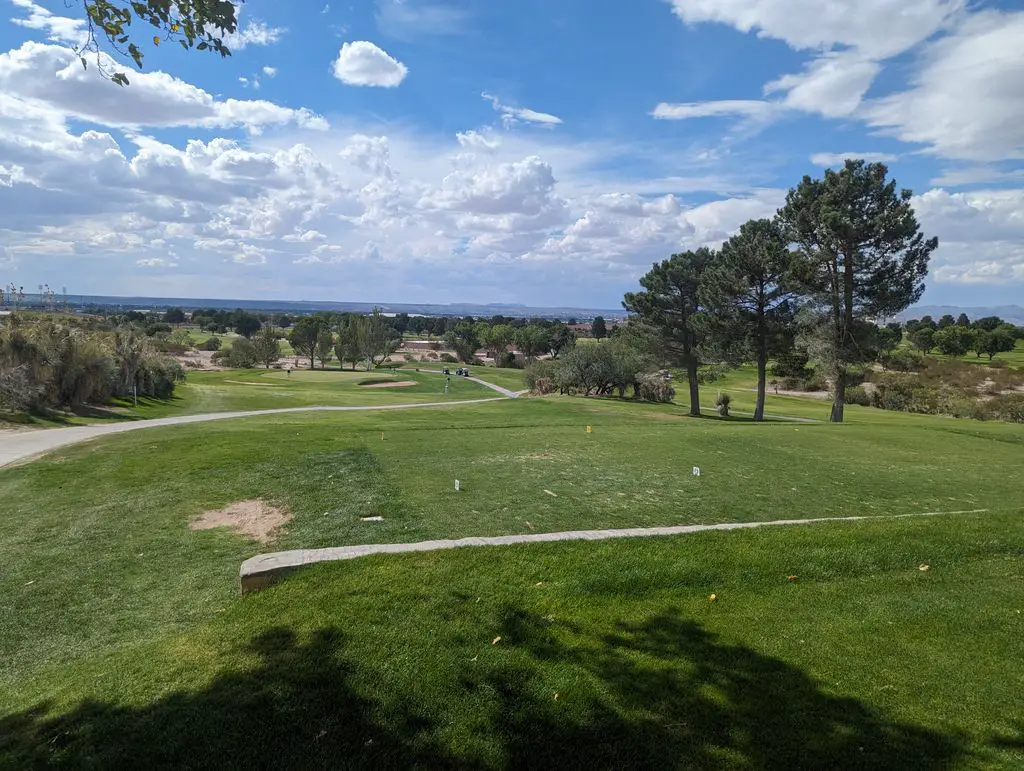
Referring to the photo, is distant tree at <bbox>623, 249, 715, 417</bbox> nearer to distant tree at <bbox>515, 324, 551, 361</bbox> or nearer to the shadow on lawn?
the shadow on lawn

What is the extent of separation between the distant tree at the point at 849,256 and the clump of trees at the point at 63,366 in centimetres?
3743

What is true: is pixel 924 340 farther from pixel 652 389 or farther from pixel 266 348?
pixel 266 348

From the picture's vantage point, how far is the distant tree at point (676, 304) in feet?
126

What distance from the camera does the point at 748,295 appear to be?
34.8 m

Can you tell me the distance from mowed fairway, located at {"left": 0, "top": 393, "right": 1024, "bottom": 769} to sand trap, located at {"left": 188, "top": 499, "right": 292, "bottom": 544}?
0.29 meters

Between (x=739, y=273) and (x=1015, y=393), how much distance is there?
35.8m

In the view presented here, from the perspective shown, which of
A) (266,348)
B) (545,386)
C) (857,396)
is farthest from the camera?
(266,348)

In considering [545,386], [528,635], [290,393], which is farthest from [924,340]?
[528,635]

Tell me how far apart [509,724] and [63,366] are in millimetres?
34070

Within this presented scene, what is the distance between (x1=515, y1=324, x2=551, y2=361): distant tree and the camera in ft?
378

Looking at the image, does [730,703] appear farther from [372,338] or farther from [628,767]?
[372,338]

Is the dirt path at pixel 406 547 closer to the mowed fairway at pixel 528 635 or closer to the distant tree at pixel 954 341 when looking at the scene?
the mowed fairway at pixel 528 635

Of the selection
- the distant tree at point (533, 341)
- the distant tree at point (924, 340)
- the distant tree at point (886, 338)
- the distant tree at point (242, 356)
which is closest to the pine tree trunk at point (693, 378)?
the distant tree at point (886, 338)

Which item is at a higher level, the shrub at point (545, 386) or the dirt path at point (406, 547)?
the dirt path at point (406, 547)
